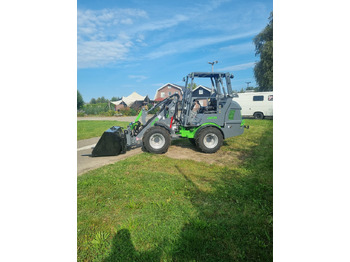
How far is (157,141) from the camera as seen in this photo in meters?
6.18

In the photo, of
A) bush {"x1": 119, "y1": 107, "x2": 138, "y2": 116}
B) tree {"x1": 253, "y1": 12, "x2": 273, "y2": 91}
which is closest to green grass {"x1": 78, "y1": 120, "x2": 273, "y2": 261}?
tree {"x1": 253, "y1": 12, "x2": 273, "y2": 91}

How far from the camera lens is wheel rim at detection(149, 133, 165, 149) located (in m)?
6.04

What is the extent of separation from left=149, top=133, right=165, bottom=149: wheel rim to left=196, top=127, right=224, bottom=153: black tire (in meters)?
1.12

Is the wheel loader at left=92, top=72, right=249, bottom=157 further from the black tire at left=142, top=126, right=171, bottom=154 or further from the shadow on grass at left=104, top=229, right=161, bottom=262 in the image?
the shadow on grass at left=104, top=229, right=161, bottom=262

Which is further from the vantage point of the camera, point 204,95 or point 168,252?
point 204,95

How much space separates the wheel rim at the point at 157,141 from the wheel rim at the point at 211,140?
136 cm

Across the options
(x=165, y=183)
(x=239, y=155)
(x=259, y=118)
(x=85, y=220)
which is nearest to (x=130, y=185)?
(x=165, y=183)

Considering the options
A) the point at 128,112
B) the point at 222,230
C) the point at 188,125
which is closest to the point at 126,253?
the point at 222,230

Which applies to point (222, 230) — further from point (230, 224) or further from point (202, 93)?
point (202, 93)

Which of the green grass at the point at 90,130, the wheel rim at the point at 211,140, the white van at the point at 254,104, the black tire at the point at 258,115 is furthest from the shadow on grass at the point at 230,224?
the black tire at the point at 258,115
